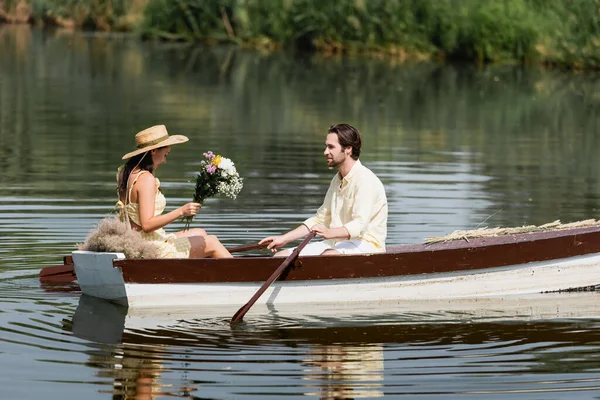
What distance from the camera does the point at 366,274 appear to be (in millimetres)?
10211

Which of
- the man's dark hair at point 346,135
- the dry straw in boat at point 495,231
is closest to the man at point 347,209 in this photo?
the man's dark hair at point 346,135

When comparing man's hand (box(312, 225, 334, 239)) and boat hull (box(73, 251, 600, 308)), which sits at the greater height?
man's hand (box(312, 225, 334, 239))

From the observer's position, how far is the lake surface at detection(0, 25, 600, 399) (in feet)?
27.7

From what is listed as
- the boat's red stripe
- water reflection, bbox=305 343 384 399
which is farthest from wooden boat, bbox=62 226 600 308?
water reflection, bbox=305 343 384 399

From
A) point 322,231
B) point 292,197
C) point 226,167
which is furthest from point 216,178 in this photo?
point 292,197

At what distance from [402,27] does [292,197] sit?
2231cm

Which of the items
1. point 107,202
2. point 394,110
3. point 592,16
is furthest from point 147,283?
point 592,16

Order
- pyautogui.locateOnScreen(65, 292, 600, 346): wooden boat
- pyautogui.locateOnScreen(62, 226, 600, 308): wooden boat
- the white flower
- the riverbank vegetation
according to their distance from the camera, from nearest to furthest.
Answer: pyautogui.locateOnScreen(65, 292, 600, 346): wooden boat → pyautogui.locateOnScreen(62, 226, 600, 308): wooden boat → the white flower → the riverbank vegetation

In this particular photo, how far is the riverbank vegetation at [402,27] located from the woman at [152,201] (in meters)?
23.2

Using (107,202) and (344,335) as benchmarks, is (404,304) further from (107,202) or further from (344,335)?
(107,202)

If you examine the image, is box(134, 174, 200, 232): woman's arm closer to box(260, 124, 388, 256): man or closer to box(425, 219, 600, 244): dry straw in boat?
box(260, 124, 388, 256): man

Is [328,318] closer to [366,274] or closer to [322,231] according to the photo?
[366,274]

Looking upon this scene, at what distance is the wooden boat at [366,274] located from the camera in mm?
9977

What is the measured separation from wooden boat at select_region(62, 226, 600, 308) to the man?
22cm
